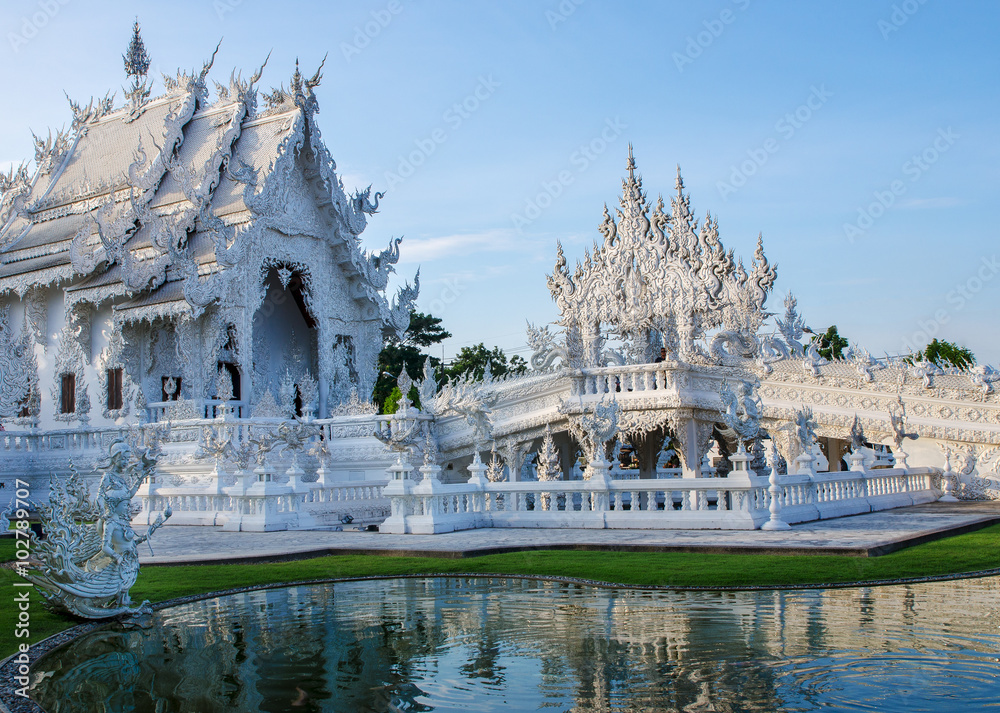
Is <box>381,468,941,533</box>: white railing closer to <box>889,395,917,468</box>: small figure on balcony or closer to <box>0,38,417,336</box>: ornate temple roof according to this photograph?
<box>889,395,917,468</box>: small figure on balcony

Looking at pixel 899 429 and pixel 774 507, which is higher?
pixel 899 429

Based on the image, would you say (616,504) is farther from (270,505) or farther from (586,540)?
(270,505)

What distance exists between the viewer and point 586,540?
9414 mm

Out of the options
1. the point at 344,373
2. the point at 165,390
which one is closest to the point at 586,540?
the point at 344,373

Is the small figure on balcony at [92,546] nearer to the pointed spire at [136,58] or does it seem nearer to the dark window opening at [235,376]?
the dark window opening at [235,376]

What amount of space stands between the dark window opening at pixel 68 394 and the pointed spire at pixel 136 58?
12.1m

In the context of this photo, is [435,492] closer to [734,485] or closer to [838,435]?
[734,485]

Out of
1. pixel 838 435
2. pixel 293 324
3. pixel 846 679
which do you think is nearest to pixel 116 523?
pixel 846 679

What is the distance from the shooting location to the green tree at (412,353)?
38625mm

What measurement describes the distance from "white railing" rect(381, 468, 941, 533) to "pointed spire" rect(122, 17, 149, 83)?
22018 millimetres

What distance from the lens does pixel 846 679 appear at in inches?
167

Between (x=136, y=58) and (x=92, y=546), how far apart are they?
26457mm

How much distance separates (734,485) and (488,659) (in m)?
6.20

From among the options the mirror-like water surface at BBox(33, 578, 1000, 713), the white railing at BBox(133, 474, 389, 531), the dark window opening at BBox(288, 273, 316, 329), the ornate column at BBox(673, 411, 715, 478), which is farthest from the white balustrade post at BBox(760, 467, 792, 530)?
the dark window opening at BBox(288, 273, 316, 329)
